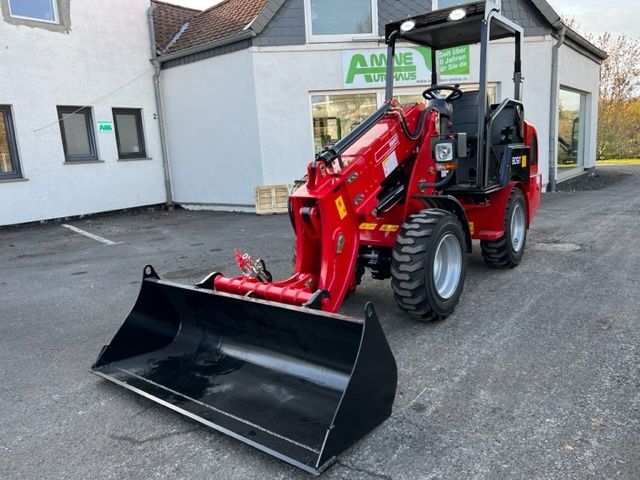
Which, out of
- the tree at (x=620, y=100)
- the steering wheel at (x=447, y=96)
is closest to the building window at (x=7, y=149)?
the steering wheel at (x=447, y=96)

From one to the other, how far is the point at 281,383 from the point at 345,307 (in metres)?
2.00

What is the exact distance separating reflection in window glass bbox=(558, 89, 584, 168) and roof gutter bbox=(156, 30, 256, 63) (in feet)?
29.8

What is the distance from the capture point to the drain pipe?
12406mm

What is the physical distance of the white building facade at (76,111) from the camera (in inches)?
455

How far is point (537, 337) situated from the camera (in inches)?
162

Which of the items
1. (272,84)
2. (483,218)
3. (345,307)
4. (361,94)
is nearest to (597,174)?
(361,94)

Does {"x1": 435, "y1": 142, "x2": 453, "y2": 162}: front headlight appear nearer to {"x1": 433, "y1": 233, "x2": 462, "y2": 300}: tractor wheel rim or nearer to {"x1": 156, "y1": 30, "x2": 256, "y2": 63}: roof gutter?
{"x1": 433, "y1": 233, "x2": 462, "y2": 300}: tractor wheel rim

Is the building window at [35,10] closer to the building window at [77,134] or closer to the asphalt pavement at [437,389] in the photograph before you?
the building window at [77,134]

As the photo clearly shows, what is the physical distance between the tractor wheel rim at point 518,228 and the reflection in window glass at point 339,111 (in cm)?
656

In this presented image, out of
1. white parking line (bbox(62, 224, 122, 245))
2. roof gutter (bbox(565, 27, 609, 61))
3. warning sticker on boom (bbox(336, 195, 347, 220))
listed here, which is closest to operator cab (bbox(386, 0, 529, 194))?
warning sticker on boom (bbox(336, 195, 347, 220))

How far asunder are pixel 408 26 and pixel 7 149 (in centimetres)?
1030

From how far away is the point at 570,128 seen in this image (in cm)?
1608

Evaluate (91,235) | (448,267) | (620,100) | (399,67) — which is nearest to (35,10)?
(91,235)

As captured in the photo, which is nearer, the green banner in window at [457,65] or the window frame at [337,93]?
the green banner in window at [457,65]
